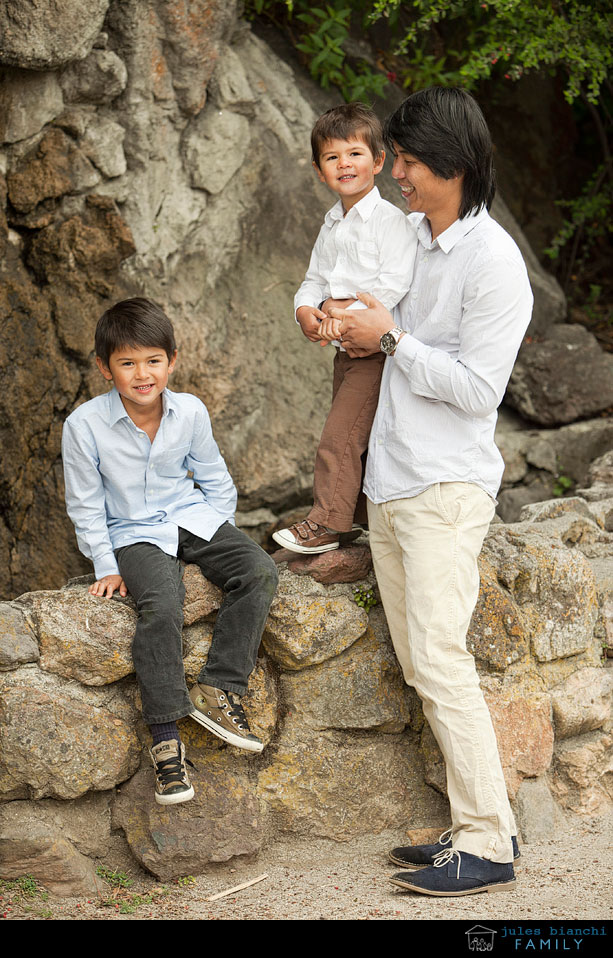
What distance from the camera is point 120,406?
9.76 ft

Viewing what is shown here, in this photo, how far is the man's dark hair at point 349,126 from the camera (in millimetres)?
3010

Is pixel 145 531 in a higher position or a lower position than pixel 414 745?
higher

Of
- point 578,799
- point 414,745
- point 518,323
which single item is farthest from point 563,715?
point 518,323

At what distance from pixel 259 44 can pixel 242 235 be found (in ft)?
3.28

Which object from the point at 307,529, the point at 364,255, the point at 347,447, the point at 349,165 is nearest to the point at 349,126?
the point at 349,165

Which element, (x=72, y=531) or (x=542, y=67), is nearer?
(x=72, y=531)

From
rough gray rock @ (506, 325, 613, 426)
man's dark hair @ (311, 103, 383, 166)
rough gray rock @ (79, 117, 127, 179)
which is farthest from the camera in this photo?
rough gray rock @ (506, 325, 613, 426)

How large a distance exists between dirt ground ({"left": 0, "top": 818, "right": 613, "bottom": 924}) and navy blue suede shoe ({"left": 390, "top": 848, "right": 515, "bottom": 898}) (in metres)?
0.03

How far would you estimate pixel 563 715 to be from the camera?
3.35 meters

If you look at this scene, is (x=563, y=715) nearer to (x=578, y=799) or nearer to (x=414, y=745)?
(x=578, y=799)

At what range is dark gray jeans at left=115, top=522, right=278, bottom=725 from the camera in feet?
9.19

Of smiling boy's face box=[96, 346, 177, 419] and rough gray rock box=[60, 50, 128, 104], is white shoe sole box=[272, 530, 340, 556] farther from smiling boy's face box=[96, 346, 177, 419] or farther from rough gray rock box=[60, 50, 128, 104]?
rough gray rock box=[60, 50, 128, 104]

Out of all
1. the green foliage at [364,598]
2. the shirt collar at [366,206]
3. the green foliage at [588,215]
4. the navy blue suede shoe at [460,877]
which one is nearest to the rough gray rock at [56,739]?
the green foliage at [364,598]

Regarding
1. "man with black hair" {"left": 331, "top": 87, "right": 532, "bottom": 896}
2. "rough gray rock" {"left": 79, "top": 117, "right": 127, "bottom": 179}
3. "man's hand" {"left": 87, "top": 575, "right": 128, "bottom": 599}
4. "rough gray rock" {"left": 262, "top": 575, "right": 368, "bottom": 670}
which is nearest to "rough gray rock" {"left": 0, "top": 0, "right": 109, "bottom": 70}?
"rough gray rock" {"left": 79, "top": 117, "right": 127, "bottom": 179}
